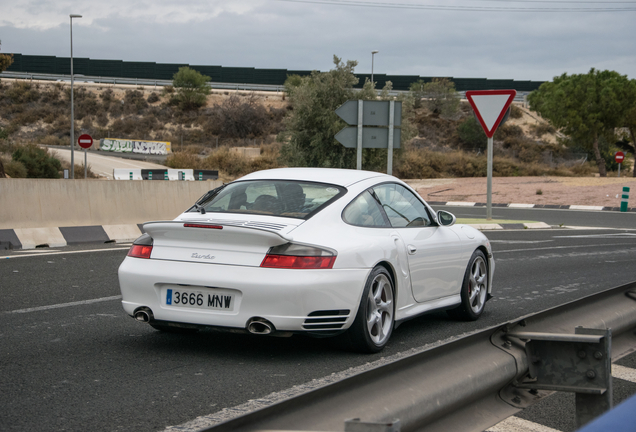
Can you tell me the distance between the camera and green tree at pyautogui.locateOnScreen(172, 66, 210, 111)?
8738 centimetres

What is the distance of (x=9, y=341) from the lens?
5578mm

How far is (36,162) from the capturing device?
134 feet

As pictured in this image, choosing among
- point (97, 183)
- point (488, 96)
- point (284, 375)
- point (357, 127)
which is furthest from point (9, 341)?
point (488, 96)

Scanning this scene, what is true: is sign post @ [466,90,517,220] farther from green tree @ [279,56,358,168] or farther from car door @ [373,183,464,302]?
green tree @ [279,56,358,168]

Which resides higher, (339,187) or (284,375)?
(339,187)

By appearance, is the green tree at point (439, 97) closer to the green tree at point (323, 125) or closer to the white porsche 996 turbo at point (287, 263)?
the green tree at point (323, 125)

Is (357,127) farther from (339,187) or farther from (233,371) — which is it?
(233,371)

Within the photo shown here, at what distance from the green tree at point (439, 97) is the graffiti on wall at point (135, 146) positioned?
3467 cm

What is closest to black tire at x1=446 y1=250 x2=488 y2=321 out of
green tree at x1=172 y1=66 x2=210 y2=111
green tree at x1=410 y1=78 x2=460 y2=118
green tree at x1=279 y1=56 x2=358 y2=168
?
green tree at x1=279 y1=56 x2=358 y2=168

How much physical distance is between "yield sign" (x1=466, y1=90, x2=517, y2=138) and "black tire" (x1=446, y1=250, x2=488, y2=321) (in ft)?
35.0

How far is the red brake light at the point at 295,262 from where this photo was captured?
4.89 meters

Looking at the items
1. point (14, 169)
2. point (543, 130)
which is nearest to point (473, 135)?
point (543, 130)

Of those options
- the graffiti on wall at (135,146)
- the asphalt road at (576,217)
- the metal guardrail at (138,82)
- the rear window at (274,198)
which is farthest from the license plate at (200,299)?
the metal guardrail at (138,82)

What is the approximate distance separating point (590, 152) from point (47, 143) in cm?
5141
